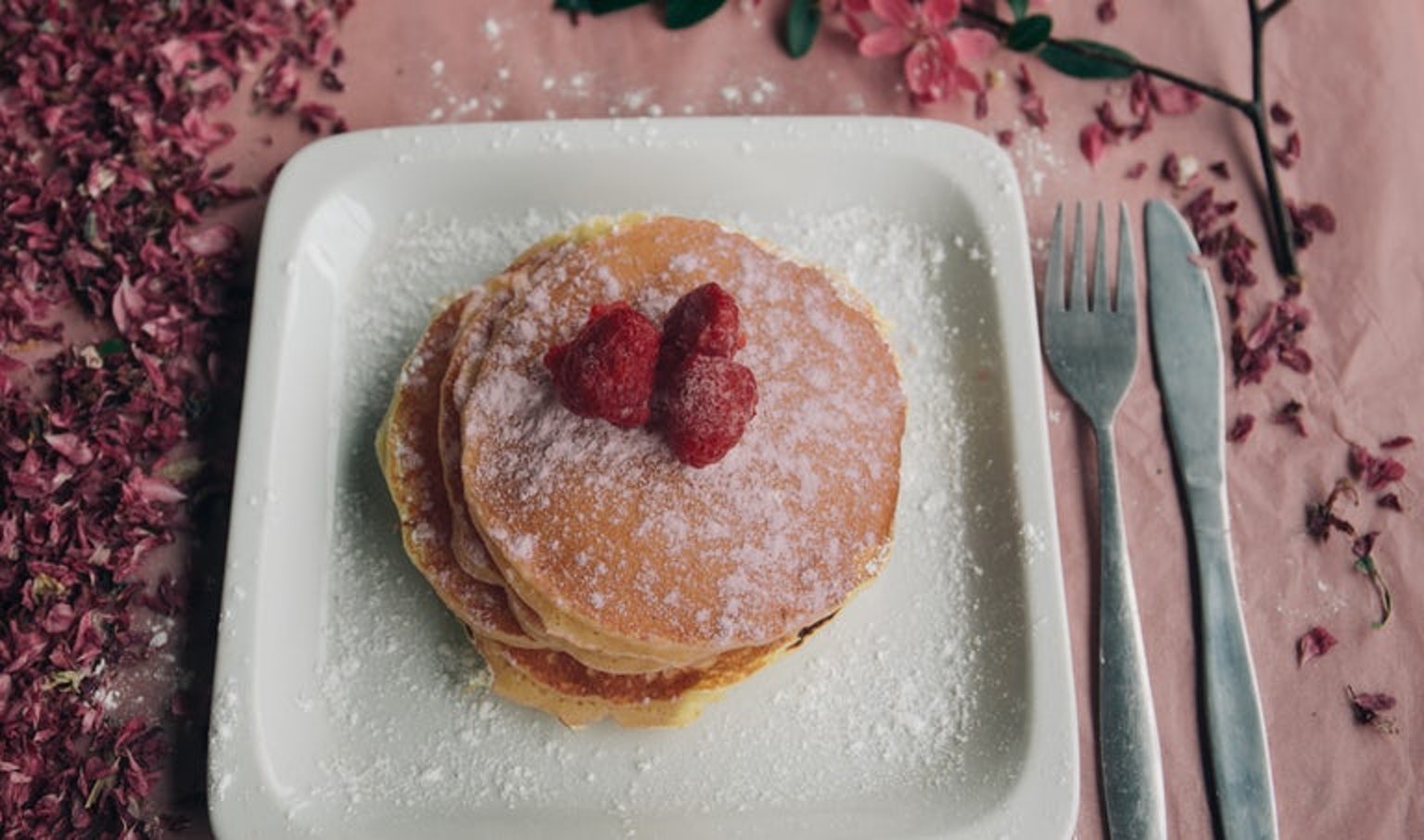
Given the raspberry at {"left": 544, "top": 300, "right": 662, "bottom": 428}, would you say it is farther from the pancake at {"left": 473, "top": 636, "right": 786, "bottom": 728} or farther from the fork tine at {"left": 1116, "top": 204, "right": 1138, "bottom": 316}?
the fork tine at {"left": 1116, "top": 204, "right": 1138, "bottom": 316}

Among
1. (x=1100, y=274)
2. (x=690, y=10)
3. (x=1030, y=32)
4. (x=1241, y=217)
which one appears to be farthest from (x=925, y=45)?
(x=1241, y=217)

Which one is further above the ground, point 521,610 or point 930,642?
point 521,610

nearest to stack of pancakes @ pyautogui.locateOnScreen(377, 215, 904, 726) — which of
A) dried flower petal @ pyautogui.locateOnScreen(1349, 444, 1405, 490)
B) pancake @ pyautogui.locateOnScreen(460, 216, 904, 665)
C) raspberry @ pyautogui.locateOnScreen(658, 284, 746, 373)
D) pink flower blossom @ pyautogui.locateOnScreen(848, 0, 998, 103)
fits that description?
pancake @ pyautogui.locateOnScreen(460, 216, 904, 665)

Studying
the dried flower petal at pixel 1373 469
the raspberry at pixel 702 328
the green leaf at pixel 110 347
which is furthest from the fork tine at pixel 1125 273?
the green leaf at pixel 110 347

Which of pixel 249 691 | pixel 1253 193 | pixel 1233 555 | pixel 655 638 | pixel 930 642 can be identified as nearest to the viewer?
pixel 655 638

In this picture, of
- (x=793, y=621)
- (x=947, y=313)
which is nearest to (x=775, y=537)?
(x=793, y=621)

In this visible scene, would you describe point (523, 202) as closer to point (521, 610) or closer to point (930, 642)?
point (521, 610)

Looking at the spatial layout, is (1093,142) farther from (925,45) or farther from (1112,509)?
(1112,509)
